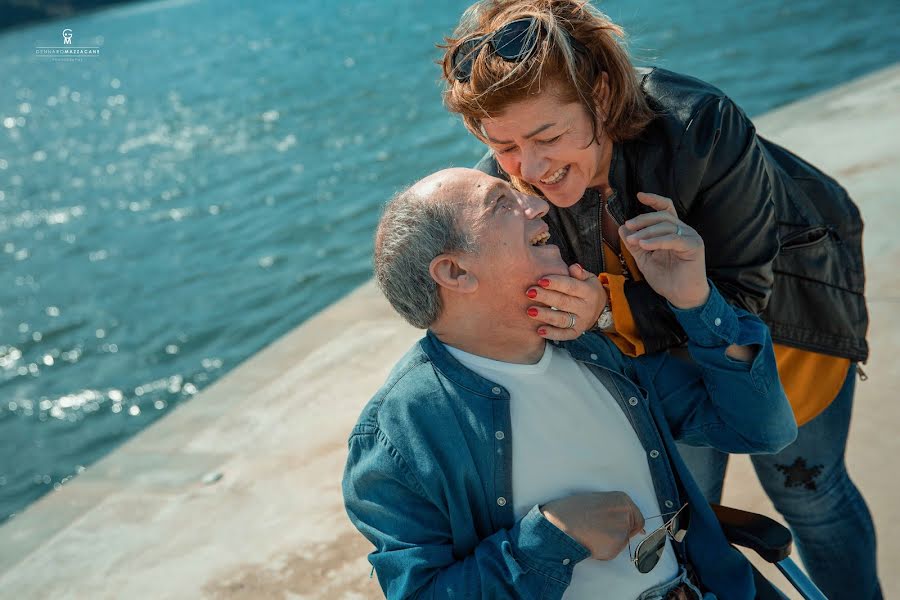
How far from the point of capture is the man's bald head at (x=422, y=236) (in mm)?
1891

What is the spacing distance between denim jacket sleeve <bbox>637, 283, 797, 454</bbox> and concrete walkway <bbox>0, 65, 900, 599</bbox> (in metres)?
1.06

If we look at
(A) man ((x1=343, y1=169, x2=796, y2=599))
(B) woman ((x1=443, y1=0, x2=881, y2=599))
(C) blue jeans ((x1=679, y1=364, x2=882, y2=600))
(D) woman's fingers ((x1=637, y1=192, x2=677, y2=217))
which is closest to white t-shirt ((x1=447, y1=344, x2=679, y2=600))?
(A) man ((x1=343, y1=169, x2=796, y2=599))

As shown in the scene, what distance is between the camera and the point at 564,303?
1.89 m

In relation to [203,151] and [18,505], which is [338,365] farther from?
[203,151]

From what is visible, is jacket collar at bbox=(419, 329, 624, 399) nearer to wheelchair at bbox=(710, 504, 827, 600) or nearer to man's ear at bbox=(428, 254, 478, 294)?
man's ear at bbox=(428, 254, 478, 294)

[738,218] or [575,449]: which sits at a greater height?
[738,218]

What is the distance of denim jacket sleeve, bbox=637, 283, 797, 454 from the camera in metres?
1.90

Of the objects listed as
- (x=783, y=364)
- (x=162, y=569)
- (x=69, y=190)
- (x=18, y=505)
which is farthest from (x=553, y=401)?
(x=69, y=190)

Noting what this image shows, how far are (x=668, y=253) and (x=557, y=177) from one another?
1.11 feet

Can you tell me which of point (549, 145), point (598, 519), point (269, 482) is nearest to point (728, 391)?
point (598, 519)

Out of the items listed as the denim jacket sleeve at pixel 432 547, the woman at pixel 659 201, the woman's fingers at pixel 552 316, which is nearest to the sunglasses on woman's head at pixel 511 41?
the woman at pixel 659 201

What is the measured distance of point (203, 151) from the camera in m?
15.0

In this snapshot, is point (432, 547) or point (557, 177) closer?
point (432, 547)

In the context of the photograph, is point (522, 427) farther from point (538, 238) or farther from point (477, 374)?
point (538, 238)
